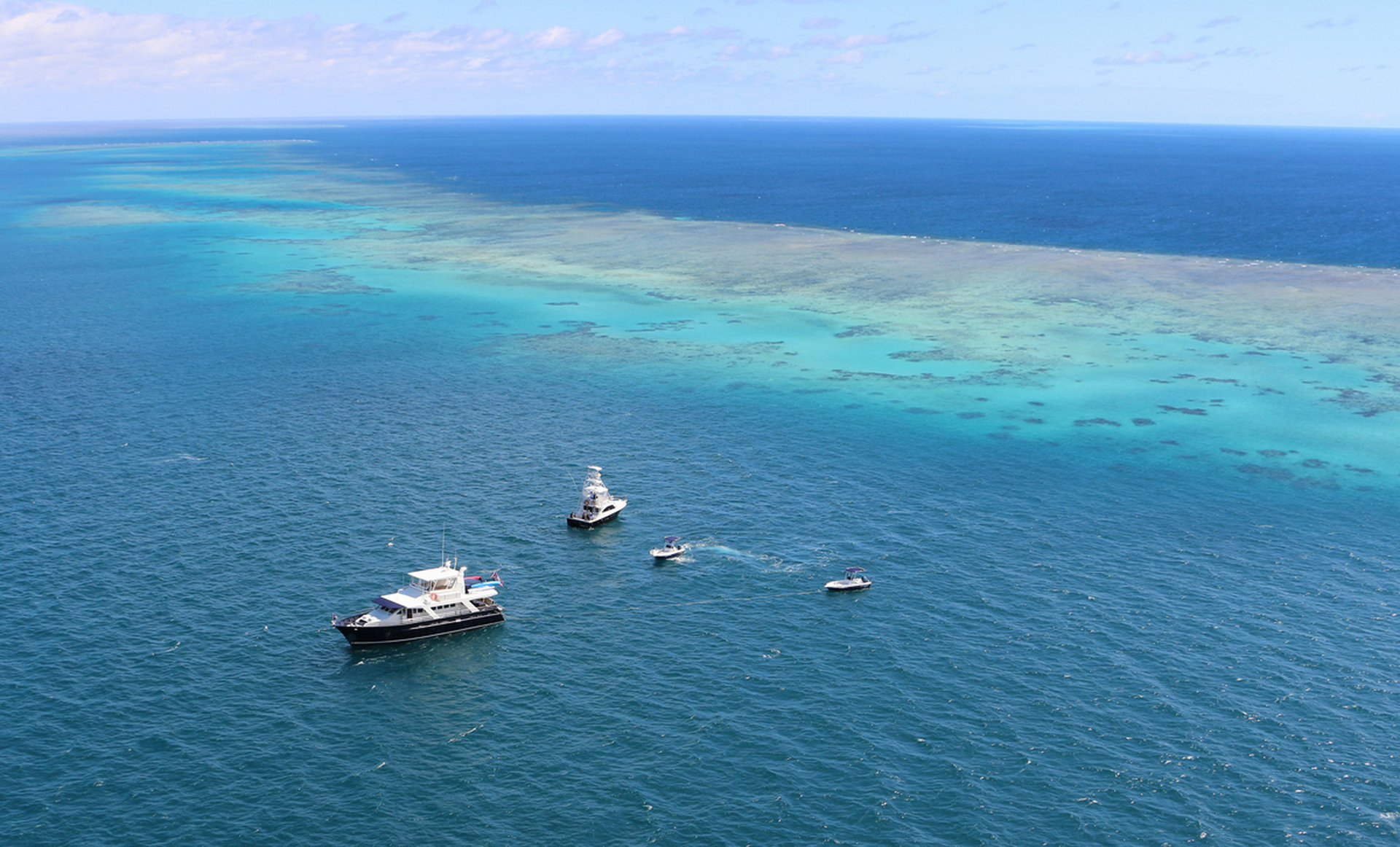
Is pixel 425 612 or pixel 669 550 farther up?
pixel 669 550

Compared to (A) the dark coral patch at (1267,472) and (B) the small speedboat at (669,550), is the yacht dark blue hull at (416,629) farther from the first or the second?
(A) the dark coral patch at (1267,472)

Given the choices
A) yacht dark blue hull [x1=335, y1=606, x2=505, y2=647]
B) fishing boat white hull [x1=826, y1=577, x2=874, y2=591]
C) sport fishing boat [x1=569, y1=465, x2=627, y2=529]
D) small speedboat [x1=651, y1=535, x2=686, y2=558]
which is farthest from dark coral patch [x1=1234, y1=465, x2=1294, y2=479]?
yacht dark blue hull [x1=335, y1=606, x2=505, y2=647]

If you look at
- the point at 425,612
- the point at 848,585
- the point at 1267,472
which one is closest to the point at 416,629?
the point at 425,612

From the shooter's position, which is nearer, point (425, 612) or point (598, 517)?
point (425, 612)

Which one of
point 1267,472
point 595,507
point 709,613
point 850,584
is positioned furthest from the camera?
point 1267,472

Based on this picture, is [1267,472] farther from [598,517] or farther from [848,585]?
[598,517]

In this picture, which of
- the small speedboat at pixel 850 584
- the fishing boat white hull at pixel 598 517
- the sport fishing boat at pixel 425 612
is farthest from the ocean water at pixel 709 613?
the sport fishing boat at pixel 425 612

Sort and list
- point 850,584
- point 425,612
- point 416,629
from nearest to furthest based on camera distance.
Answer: point 416,629 → point 425,612 → point 850,584

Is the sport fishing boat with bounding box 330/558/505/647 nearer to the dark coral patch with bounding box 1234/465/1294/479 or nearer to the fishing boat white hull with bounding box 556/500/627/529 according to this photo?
the fishing boat white hull with bounding box 556/500/627/529

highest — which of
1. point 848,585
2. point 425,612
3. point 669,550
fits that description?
point 669,550
